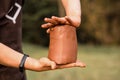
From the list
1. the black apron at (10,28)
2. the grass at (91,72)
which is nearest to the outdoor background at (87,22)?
the grass at (91,72)

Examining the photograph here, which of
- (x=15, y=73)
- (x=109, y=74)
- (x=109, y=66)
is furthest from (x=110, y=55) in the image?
(x=15, y=73)

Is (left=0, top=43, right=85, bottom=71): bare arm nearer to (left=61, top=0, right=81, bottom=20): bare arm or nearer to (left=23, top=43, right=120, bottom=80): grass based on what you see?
(left=61, top=0, right=81, bottom=20): bare arm

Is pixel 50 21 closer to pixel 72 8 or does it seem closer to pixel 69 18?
pixel 69 18

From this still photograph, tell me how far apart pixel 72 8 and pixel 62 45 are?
15.0 inches

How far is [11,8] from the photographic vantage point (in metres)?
2.90

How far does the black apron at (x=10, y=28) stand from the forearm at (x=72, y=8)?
0.28 m

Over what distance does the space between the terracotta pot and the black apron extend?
0.39 meters

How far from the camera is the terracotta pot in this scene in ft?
8.39

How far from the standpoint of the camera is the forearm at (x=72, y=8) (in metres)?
2.82

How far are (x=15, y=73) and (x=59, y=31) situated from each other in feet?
1.97

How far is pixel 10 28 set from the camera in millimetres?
2941

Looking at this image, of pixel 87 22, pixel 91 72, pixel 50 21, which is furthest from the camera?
pixel 87 22

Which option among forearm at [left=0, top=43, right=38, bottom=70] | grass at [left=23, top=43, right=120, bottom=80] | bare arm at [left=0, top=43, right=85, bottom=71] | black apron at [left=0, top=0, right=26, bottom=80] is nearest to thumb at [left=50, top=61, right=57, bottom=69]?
bare arm at [left=0, top=43, right=85, bottom=71]

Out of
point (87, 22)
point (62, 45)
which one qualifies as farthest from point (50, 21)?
point (87, 22)
